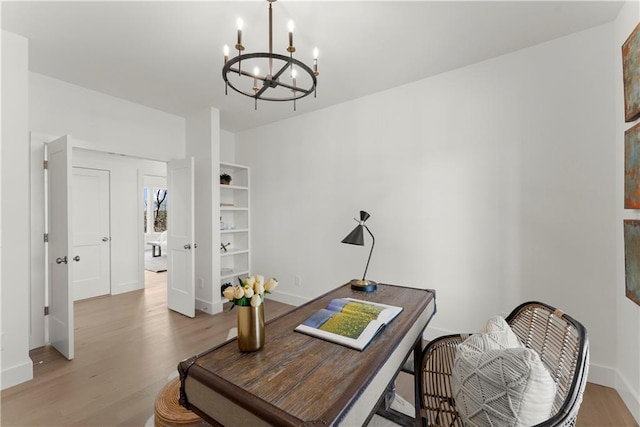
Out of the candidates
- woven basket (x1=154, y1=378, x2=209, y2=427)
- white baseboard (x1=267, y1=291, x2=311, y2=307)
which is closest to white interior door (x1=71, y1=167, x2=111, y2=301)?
white baseboard (x1=267, y1=291, x2=311, y2=307)

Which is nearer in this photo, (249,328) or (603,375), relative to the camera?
(249,328)

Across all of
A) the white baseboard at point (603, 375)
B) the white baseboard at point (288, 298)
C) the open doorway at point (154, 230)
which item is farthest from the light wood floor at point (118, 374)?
the open doorway at point (154, 230)

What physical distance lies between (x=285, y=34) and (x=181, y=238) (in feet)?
9.20

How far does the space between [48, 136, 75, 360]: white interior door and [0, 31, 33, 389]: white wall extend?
289mm

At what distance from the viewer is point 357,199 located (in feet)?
11.2

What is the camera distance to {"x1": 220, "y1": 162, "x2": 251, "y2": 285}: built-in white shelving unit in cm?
438

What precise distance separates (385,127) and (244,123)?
2256 millimetres

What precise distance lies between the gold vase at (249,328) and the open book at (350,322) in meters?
0.25

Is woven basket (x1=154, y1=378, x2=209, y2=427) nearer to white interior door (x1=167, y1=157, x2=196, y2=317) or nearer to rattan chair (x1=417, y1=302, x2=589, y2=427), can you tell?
rattan chair (x1=417, y1=302, x2=589, y2=427)

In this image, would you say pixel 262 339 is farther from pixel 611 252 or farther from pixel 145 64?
pixel 145 64

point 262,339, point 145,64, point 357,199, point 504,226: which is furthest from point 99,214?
point 504,226

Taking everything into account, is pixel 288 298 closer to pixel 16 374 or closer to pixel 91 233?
pixel 16 374

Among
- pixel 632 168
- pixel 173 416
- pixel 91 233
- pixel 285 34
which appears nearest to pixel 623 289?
pixel 632 168

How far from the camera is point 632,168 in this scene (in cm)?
178
